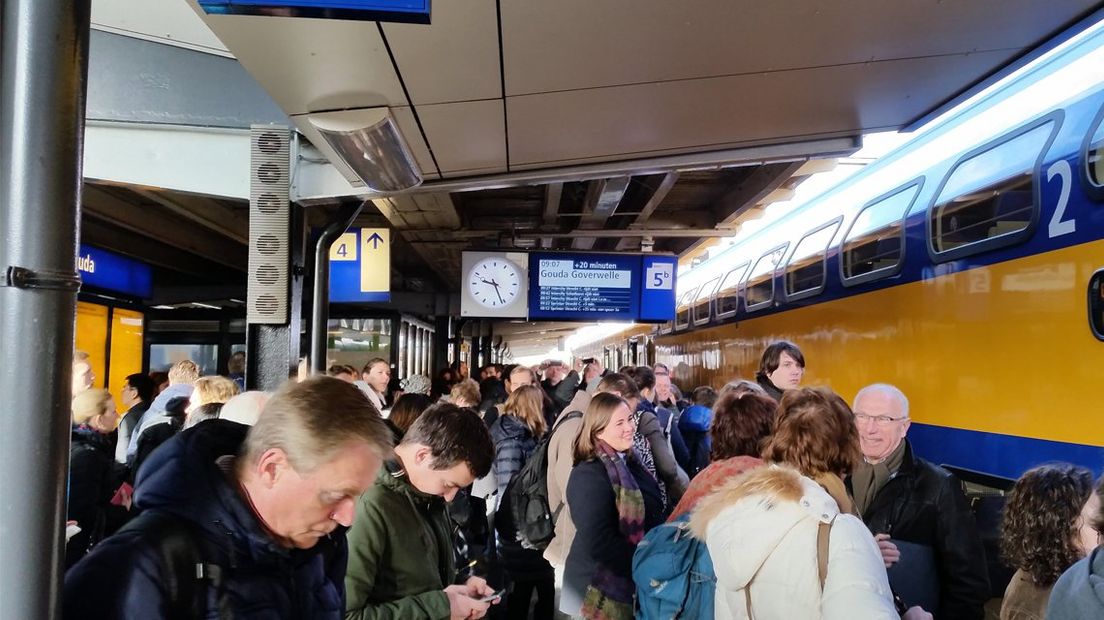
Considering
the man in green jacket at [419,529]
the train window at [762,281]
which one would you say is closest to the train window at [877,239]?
the train window at [762,281]

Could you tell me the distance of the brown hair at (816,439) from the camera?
2.79 m

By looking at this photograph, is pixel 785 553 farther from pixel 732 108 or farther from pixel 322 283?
pixel 322 283

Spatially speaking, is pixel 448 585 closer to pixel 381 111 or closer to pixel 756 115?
pixel 381 111

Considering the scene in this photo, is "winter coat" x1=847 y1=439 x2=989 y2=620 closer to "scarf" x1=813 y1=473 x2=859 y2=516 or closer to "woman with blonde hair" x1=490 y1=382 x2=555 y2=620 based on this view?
"scarf" x1=813 y1=473 x2=859 y2=516

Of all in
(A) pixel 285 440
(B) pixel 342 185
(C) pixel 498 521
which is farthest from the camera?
(B) pixel 342 185

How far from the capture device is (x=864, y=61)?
3611 millimetres

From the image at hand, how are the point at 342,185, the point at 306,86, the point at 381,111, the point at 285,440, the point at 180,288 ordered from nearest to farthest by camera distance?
1. the point at 285,440
2. the point at 306,86
3. the point at 381,111
4. the point at 342,185
5. the point at 180,288

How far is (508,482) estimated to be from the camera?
5215 mm

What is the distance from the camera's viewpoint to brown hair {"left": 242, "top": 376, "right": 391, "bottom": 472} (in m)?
1.62

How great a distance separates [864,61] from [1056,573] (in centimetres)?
218

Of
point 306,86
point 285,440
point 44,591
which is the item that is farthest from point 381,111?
point 44,591

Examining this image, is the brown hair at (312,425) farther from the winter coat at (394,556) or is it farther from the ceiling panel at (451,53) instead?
the ceiling panel at (451,53)

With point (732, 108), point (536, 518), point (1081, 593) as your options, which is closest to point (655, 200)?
point (732, 108)

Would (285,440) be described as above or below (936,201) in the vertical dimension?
below
